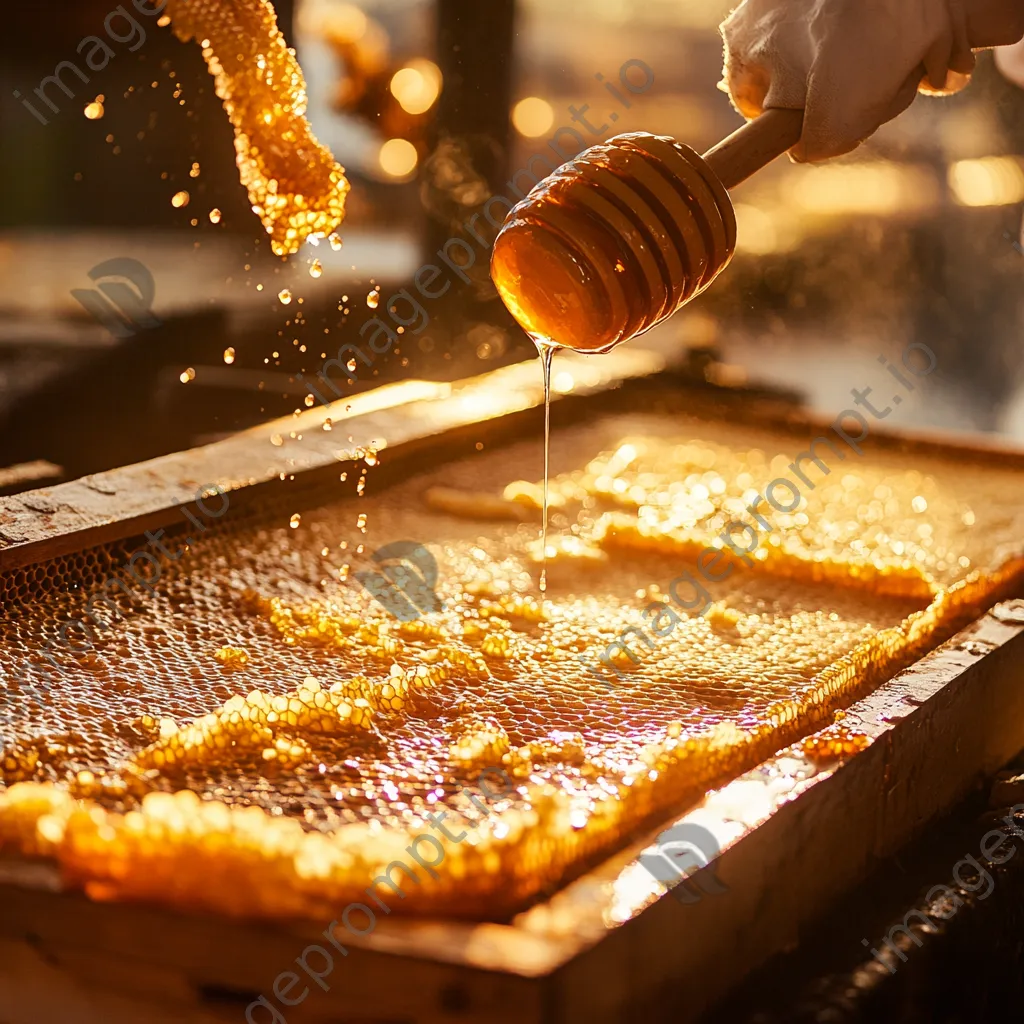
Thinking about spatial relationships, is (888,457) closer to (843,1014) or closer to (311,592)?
(311,592)

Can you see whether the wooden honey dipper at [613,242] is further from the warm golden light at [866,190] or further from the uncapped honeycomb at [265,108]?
the warm golden light at [866,190]

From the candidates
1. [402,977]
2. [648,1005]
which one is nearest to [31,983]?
[402,977]

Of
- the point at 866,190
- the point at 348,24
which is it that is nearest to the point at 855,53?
the point at 866,190

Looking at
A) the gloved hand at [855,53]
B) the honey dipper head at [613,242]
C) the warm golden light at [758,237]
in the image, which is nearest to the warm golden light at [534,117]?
the warm golden light at [758,237]

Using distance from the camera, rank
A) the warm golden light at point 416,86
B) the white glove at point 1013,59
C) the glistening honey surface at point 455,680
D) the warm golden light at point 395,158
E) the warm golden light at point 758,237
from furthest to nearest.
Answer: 1. the warm golden light at point 395,158
2. the warm golden light at point 758,237
3. the warm golden light at point 416,86
4. the white glove at point 1013,59
5. the glistening honey surface at point 455,680

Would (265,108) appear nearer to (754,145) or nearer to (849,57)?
(754,145)
